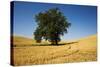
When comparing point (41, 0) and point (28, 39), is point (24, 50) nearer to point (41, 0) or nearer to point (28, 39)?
point (28, 39)

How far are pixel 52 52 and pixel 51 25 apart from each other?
35 centimetres

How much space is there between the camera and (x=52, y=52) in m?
2.71

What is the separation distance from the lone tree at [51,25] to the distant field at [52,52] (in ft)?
0.30

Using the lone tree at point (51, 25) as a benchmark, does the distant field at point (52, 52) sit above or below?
below

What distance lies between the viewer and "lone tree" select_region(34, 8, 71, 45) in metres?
2.66

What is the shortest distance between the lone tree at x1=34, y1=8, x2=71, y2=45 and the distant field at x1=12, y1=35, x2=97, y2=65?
0.09m

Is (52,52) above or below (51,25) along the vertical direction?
below

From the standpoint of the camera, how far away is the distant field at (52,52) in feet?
8.43

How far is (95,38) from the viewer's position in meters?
2.91

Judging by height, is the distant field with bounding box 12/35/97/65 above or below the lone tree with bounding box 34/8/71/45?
below

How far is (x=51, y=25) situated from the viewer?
2713 millimetres

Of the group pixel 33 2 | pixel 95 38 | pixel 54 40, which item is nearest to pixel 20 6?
pixel 33 2

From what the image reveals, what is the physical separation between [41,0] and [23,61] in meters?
0.81

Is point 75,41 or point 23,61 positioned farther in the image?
point 75,41
